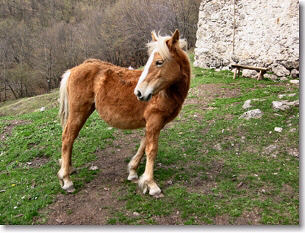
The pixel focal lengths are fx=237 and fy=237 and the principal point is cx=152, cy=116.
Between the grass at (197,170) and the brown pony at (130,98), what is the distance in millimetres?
428

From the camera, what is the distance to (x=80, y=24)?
68.3 ft

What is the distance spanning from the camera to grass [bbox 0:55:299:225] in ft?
9.86

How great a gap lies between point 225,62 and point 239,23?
1.85 m

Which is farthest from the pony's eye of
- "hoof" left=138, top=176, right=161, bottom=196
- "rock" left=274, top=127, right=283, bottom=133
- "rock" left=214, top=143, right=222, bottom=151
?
"rock" left=274, top=127, right=283, bottom=133

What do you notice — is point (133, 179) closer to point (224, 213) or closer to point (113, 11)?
point (224, 213)

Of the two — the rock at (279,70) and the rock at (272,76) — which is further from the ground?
the rock at (279,70)

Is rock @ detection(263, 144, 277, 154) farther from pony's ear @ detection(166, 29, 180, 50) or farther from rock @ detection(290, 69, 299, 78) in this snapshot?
rock @ detection(290, 69, 299, 78)

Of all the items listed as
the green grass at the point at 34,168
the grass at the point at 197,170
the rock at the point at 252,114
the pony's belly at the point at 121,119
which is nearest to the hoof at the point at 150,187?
the grass at the point at 197,170

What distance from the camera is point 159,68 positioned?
2920 millimetres

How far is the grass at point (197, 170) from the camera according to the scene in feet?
9.86

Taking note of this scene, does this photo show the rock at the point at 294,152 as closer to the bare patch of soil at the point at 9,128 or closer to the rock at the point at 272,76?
the rock at the point at 272,76

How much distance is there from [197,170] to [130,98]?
1720mm

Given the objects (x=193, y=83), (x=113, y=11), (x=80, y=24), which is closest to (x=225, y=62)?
(x=193, y=83)

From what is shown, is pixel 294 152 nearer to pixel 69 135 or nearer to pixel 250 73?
pixel 69 135
